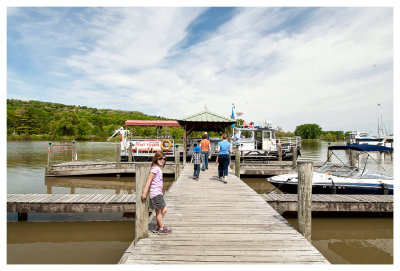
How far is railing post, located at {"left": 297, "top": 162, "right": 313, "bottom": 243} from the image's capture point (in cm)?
440

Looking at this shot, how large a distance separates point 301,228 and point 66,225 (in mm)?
7291

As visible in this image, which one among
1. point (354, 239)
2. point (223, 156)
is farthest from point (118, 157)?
point (354, 239)

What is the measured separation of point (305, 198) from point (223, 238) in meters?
1.90

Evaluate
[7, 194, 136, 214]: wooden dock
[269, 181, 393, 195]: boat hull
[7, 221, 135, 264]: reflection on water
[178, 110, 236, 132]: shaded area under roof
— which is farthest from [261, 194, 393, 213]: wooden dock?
[178, 110, 236, 132]: shaded area under roof

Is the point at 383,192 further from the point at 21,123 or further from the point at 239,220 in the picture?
the point at 21,123

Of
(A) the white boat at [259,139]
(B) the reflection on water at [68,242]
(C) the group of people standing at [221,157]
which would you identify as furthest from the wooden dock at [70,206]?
(A) the white boat at [259,139]

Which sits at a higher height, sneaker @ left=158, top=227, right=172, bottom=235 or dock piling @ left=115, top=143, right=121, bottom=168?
dock piling @ left=115, top=143, right=121, bottom=168

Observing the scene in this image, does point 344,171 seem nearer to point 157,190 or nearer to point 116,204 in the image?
point 157,190

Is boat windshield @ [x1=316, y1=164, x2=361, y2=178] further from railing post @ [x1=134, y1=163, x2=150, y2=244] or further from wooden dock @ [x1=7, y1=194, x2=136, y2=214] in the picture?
railing post @ [x1=134, y1=163, x2=150, y2=244]

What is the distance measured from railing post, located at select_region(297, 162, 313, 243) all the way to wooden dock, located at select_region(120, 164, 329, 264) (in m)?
0.24

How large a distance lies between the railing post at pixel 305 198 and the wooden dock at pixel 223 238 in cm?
24

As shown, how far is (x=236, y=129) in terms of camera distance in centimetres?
2102

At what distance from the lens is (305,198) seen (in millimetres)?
4484
